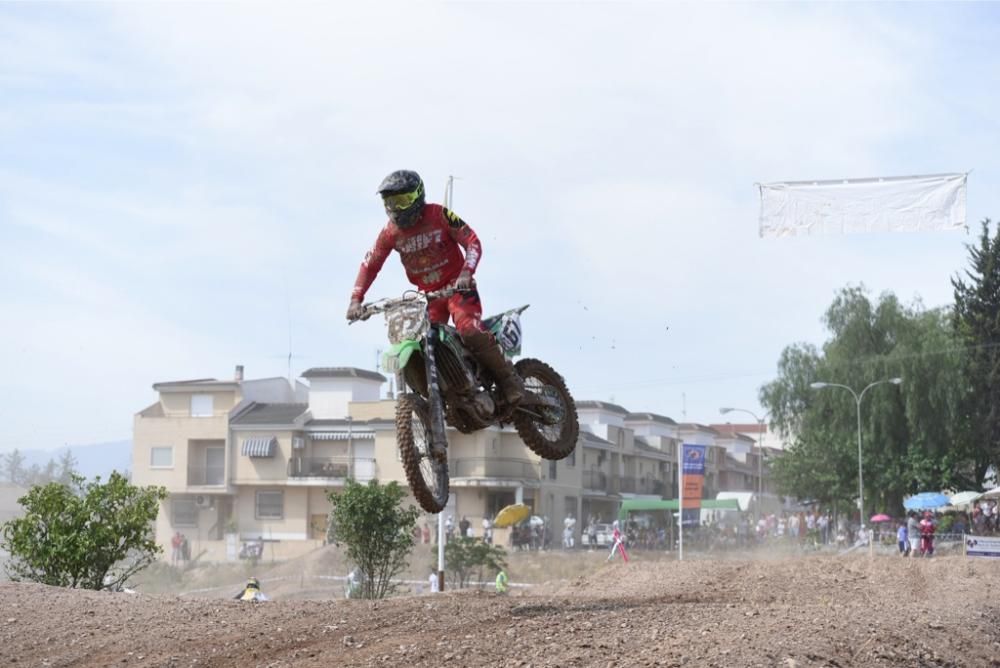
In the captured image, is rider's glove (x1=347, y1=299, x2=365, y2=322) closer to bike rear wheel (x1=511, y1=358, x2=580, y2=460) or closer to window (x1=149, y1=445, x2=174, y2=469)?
bike rear wheel (x1=511, y1=358, x2=580, y2=460)

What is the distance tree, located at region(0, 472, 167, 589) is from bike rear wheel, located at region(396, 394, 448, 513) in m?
9.18

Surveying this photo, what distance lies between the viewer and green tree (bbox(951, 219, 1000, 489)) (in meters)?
61.5

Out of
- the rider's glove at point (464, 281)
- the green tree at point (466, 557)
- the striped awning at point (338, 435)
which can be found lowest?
the green tree at point (466, 557)

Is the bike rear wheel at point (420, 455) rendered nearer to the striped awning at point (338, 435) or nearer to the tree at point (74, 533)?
the tree at point (74, 533)

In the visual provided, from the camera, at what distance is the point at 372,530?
2552 centimetres

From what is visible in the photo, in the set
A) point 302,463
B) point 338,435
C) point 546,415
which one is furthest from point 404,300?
point 302,463

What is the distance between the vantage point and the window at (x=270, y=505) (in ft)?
217

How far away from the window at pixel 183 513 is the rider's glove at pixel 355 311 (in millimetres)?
57164

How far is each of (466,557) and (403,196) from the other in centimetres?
2196

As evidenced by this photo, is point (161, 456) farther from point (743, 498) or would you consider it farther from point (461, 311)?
point (461, 311)

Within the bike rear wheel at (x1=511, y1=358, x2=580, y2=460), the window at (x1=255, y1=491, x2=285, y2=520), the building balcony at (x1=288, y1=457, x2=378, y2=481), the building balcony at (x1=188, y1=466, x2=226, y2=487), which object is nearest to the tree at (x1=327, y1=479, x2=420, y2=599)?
the bike rear wheel at (x1=511, y1=358, x2=580, y2=460)

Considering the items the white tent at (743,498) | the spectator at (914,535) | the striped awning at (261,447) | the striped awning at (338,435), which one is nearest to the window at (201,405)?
the striped awning at (261,447)

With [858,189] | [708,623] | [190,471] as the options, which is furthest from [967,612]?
[190,471]

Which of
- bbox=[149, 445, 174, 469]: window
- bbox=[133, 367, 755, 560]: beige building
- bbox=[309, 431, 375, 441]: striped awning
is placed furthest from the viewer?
bbox=[149, 445, 174, 469]: window
